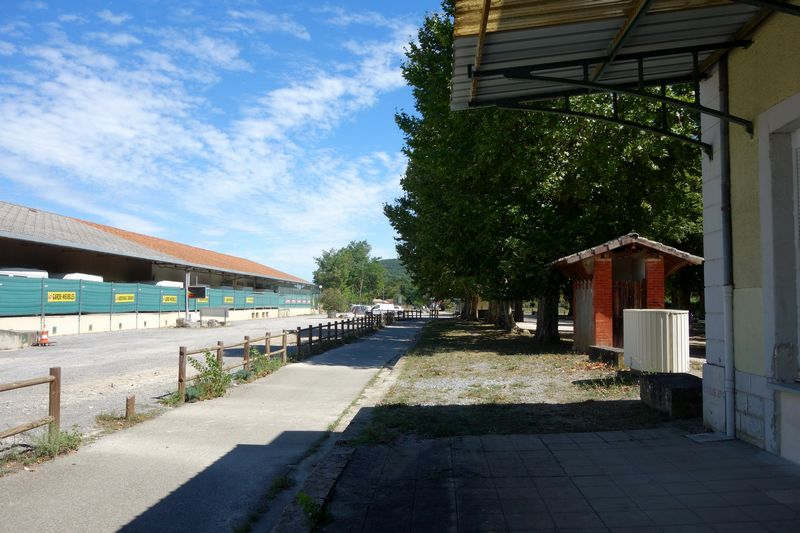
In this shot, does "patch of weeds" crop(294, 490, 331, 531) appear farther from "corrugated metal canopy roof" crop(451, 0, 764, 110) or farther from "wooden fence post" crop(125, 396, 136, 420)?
"wooden fence post" crop(125, 396, 136, 420)

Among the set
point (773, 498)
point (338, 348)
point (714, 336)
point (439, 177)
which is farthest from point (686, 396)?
point (338, 348)

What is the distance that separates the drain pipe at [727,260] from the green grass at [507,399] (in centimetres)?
104

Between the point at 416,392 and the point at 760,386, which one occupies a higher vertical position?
the point at 760,386

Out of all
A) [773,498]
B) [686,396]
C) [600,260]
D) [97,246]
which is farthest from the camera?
[97,246]

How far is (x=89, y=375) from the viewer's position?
539 inches

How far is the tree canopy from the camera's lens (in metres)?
15.6

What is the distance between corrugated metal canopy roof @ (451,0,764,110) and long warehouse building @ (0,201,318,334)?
84.4 ft

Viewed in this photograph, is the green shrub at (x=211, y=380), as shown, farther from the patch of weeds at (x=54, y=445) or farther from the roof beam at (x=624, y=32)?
the roof beam at (x=624, y=32)

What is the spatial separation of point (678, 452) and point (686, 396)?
1.52 meters

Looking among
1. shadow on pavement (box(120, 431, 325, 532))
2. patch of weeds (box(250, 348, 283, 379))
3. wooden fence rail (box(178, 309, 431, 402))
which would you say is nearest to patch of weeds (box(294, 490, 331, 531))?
shadow on pavement (box(120, 431, 325, 532))

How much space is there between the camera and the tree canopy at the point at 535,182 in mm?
15562

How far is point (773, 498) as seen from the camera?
3.92 m

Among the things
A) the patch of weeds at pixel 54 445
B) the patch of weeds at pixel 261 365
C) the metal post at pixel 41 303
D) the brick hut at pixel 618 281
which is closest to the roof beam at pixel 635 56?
the patch of weeds at pixel 54 445

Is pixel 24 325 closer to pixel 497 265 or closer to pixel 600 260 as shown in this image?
pixel 497 265
